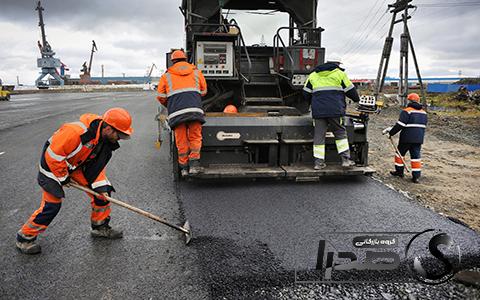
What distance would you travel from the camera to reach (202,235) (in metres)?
3.63

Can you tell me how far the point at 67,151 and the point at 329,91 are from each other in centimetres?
353

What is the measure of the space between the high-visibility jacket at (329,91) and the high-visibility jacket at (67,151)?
9.86 ft

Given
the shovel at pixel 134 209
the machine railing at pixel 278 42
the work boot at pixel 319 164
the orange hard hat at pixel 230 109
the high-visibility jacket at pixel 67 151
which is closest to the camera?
the high-visibility jacket at pixel 67 151

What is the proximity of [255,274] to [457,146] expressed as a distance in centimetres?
826

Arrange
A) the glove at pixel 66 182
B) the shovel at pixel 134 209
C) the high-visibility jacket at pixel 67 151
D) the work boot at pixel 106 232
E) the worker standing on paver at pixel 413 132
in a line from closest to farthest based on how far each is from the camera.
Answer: the high-visibility jacket at pixel 67 151
the glove at pixel 66 182
the shovel at pixel 134 209
the work boot at pixel 106 232
the worker standing on paver at pixel 413 132

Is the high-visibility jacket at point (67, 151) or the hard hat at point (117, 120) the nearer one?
the high-visibility jacket at point (67, 151)

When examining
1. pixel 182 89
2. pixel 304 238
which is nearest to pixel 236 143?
pixel 182 89

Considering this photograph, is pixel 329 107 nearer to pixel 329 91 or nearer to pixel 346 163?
pixel 329 91

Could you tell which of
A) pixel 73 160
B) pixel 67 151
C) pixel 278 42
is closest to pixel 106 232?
pixel 73 160

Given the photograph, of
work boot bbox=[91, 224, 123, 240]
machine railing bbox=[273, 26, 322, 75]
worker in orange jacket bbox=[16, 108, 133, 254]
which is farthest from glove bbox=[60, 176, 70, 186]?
machine railing bbox=[273, 26, 322, 75]

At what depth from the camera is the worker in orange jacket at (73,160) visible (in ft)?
10.3

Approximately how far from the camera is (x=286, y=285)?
110 inches

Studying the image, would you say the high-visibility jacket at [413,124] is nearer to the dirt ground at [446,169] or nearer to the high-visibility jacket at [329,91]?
the dirt ground at [446,169]

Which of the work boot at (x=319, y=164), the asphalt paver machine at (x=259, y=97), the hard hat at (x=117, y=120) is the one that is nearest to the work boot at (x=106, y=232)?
the hard hat at (x=117, y=120)
